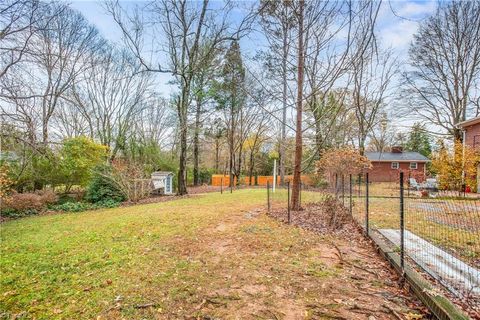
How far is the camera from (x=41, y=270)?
12.5ft

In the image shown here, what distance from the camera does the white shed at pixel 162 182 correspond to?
47.9ft

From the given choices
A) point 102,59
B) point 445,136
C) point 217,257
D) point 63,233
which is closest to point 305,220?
point 217,257

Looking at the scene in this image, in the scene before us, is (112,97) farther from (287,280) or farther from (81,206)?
(287,280)

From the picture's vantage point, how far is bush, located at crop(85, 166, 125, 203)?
1174 centimetres

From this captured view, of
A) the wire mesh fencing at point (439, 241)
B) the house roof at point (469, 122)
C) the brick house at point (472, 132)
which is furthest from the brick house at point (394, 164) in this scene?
the wire mesh fencing at point (439, 241)

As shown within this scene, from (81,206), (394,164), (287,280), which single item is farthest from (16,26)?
(394,164)

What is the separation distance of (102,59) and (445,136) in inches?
956

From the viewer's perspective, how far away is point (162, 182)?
1516 cm

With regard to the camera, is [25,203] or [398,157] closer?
[25,203]

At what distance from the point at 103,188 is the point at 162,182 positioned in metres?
3.70

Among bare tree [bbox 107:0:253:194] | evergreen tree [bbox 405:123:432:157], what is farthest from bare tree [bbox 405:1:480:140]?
bare tree [bbox 107:0:253:194]

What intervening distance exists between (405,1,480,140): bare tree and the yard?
1634 centimetres

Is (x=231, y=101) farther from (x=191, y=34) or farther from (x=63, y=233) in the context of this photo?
(x=63, y=233)

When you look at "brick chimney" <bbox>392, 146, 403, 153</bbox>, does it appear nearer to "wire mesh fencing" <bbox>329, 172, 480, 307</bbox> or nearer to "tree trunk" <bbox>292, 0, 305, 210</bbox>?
"wire mesh fencing" <bbox>329, 172, 480, 307</bbox>
